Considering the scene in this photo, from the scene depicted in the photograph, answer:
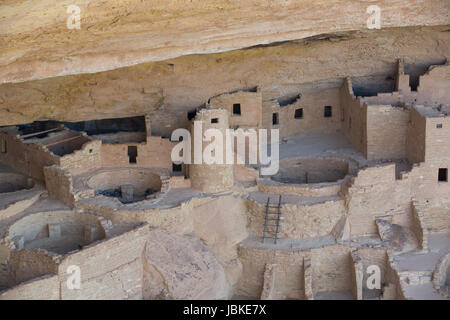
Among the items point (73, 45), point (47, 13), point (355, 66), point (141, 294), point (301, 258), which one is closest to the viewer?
point (47, 13)

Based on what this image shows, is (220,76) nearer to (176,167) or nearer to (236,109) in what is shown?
(236,109)

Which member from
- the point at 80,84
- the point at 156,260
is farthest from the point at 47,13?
the point at 80,84

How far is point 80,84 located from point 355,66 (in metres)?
6.58

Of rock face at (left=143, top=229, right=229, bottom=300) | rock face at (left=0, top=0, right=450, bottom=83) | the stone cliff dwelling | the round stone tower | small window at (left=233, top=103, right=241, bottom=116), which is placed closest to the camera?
rock face at (left=0, top=0, right=450, bottom=83)

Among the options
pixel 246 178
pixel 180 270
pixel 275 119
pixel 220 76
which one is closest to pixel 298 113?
pixel 275 119

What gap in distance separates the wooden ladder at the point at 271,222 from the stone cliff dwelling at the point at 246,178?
0.08 feet

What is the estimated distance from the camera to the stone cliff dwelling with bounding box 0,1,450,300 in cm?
1309

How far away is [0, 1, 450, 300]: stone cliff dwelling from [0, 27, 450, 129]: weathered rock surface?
36 mm

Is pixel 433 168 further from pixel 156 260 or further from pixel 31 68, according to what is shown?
pixel 31 68

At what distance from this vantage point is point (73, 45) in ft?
32.7

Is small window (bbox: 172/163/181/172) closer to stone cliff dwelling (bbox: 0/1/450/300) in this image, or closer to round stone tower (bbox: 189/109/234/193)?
stone cliff dwelling (bbox: 0/1/450/300)

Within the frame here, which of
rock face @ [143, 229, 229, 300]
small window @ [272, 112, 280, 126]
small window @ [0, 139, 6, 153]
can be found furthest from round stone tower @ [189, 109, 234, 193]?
small window @ [0, 139, 6, 153]

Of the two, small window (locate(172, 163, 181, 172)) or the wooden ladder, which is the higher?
small window (locate(172, 163, 181, 172))

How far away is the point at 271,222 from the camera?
48.0 feet
